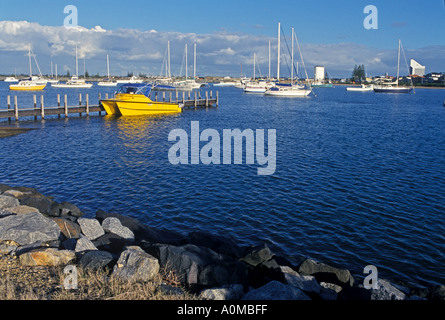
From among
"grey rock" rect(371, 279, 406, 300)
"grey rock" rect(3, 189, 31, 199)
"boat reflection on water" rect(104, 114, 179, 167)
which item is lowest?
"grey rock" rect(371, 279, 406, 300)

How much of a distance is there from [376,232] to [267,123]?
3231 centimetres

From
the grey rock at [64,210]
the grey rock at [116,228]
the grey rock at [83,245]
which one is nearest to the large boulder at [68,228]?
the grey rock at [116,228]

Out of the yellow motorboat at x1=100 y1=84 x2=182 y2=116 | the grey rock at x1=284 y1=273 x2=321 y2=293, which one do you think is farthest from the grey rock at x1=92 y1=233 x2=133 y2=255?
the yellow motorboat at x1=100 y1=84 x2=182 y2=116

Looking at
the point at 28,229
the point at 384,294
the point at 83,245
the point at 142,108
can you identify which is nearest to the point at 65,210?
the point at 28,229

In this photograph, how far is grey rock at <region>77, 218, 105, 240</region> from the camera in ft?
35.8

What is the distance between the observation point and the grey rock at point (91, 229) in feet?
35.8

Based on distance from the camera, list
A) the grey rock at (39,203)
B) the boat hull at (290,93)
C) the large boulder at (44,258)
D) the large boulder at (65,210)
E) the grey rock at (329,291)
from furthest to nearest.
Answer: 1. the boat hull at (290,93)
2. the large boulder at (65,210)
3. the grey rock at (39,203)
4. the grey rock at (329,291)
5. the large boulder at (44,258)

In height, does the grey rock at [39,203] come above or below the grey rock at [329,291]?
above

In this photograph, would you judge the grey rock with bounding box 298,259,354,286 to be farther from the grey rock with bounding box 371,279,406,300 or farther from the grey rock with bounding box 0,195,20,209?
the grey rock with bounding box 0,195,20,209

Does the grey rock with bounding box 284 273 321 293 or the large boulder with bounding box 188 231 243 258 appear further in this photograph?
the large boulder with bounding box 188 231 243 258

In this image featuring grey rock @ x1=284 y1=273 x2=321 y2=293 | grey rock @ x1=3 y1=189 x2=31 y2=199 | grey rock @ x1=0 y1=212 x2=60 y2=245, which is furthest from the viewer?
grey rock @ x1=3 y1=189 x2=31 y2=199

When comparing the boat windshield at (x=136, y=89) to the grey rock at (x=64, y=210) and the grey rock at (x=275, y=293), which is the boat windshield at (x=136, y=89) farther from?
the grey rock at (x=275, y=293)

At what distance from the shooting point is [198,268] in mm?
8531

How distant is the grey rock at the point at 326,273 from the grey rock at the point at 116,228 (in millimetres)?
4969
